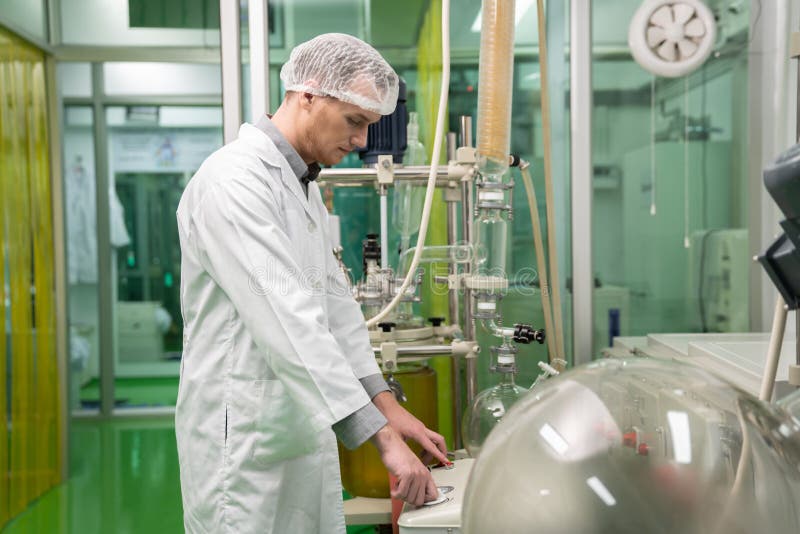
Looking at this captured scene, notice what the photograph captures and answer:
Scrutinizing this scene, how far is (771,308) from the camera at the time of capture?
220cm

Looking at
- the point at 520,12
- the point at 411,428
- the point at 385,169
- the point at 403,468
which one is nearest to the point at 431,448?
the point at 411,428

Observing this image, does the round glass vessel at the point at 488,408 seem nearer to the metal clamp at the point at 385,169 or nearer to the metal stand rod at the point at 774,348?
the metal clamp at the point at 385,169

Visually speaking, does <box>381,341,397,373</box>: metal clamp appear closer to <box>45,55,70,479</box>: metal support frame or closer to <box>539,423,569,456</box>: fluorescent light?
<box>539,423,569,456</box>: fluorescent light

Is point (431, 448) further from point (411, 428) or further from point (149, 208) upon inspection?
point (149, 208)

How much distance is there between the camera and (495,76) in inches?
64.3

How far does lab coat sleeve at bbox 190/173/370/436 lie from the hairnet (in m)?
0.31

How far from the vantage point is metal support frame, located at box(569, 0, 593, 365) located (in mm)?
2199

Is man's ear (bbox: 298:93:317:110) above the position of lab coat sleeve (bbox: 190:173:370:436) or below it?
above

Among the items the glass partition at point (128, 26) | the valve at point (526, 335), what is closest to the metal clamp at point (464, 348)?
the valve at point (526, 335)

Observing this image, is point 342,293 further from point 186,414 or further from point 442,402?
point 442,402

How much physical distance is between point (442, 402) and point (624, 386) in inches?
72.8

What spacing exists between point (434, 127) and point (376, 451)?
3.62 feet

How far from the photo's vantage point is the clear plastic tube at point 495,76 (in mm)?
1630

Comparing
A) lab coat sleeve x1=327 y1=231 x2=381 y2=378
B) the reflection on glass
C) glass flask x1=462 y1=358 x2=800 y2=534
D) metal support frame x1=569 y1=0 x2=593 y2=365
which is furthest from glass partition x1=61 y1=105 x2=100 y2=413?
glass flask x1=462 y1=358 x2=800 y2=534
